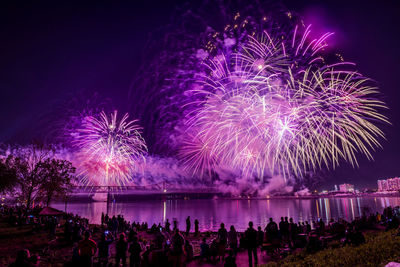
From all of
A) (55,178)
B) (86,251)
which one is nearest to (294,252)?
(86,251)

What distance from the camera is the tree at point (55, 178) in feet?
117

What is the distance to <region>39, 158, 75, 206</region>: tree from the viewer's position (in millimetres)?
35625

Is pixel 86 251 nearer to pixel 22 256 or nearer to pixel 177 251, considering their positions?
pixel 22 256

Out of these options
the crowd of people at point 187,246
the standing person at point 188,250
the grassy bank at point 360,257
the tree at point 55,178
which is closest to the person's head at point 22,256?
the crowd of people at point 187,246

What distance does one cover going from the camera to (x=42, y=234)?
2148cm

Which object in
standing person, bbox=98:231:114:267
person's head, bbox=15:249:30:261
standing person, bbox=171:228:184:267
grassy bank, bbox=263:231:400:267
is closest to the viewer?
person's head, bbox=15:249:30:261

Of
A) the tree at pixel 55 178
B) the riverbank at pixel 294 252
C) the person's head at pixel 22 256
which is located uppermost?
the tree at pixel 55 178

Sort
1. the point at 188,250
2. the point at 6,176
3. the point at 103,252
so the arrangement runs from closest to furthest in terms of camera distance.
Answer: the point at 103,252, the point at 188,250, the point at 6,176

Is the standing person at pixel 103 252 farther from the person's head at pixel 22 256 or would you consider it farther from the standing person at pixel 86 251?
the person's head at pixel 22 256

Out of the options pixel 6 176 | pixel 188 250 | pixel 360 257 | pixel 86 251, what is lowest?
pixel 188 250

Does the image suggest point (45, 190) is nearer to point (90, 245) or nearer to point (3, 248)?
point (3, 248)

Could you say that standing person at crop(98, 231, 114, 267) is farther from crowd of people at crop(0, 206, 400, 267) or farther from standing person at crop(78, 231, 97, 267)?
standing person at crop(78, 231, 97, 267)

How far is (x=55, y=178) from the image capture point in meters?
35.8

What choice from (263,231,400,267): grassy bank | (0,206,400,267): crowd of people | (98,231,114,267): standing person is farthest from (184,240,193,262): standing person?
(263,231,400,267): grassy bank
